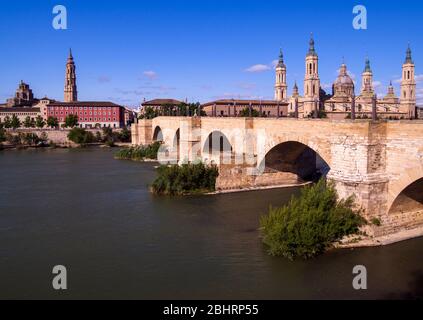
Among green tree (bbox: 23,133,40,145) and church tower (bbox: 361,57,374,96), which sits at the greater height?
church tower (bbox: 361,57,374,96)

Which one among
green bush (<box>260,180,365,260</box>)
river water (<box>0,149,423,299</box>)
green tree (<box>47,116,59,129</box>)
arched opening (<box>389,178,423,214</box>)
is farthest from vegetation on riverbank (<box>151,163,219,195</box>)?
green tree (<box>47,116,59,129</box>)

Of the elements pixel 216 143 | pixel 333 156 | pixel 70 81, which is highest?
pixel 70 81

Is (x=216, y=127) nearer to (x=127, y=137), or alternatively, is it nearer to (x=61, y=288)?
(x=61, y=288)

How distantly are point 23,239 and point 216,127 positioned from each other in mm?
11816

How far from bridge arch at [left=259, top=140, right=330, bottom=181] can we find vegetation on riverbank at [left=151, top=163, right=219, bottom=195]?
229cm

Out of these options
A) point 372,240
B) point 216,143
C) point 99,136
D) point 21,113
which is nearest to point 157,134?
point 99,136

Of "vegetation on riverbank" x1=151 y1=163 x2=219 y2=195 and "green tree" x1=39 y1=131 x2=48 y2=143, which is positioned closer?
"vegetation on riverbank" x1=151 y1=163 x2=219 y2=195

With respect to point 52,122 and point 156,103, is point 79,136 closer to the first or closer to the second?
point 52,122

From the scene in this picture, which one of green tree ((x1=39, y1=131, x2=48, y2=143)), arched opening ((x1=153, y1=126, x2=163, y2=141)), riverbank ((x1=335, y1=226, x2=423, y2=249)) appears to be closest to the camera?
riverbank ((x1=335, y1=226, x2=423, y2=249))

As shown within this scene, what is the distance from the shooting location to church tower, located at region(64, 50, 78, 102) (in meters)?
78.6

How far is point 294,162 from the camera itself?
20125 mm

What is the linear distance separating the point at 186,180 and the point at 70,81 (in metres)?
66.1

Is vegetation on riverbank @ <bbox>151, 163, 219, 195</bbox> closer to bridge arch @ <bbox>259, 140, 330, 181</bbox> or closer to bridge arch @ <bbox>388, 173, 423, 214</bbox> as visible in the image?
bridge arch @ <bbox>259, 140, 330, 181</bbox>

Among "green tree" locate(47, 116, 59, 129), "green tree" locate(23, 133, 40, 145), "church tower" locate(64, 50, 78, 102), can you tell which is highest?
"church tower" locate(64, 50, 78, 102)
